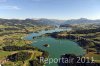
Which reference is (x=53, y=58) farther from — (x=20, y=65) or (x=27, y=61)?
(x=20, y=65)

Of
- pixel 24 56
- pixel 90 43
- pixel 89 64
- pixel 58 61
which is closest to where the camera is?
pixel 89 64

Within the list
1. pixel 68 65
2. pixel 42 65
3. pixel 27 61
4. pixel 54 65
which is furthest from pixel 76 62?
pixel 27 61

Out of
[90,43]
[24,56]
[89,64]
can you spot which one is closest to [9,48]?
[24,56]

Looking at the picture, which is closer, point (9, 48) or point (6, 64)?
point (6, 64)

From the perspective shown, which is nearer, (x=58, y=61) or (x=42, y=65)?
(x=42, y=65)

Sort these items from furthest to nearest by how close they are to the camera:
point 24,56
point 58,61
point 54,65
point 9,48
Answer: point 9,48 → point 24,56 → point 58,61 → point 54,65

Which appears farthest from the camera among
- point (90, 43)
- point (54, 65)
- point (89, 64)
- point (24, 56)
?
point (90, 43)

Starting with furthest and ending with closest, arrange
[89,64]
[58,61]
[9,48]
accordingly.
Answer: [9,48] → [58,61] → [89,64]

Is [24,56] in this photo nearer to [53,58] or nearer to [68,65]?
[53,58]
